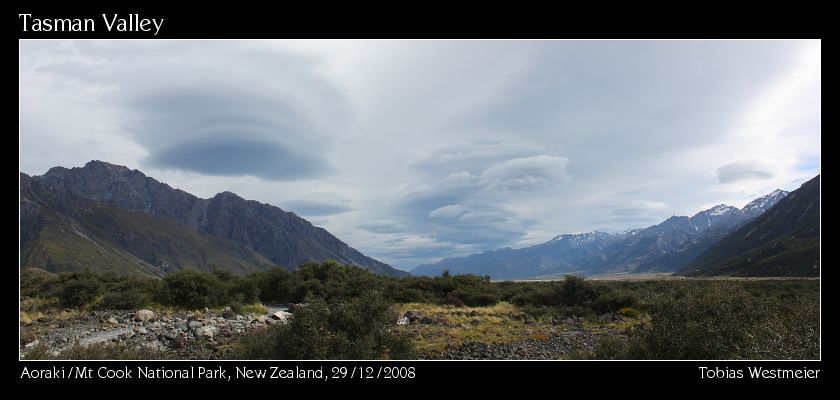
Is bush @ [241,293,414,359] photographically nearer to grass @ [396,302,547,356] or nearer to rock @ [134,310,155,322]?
grass @ [396,302,547,356]

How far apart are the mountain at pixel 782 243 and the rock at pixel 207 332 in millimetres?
108860

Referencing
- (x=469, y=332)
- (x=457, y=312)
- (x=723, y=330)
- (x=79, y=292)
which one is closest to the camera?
(x=723, y=330)

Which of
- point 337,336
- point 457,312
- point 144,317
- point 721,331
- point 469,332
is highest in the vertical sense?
point 721,331

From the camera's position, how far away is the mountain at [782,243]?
107875 millimetres

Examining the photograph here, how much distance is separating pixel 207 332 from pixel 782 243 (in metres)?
174

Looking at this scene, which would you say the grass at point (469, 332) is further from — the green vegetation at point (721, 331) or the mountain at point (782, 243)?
the mountain at point (782, 243)

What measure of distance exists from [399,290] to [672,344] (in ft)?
92.7

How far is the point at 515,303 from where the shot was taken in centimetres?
3306

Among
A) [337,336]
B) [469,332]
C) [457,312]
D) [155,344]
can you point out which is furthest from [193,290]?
[337,336]

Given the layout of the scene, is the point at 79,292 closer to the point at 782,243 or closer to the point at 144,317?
the point at 144,317

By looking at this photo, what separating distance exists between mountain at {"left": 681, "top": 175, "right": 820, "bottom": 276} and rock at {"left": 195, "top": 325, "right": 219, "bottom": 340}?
10886 cm

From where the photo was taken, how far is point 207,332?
16.6 metres

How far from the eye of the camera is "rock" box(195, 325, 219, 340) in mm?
16312
